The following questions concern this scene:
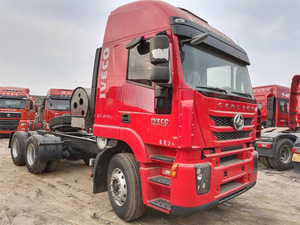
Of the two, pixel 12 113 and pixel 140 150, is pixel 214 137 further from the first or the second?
pixel 12 113

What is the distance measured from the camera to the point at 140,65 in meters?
3.61

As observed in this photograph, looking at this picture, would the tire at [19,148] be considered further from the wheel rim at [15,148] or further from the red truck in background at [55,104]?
the red truck in background at [55,104]

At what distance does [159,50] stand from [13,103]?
1468cm

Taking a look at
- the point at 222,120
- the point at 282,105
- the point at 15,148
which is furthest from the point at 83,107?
the point at 282,105

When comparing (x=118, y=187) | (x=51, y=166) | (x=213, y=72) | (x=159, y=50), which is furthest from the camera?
(x=51, y=166)

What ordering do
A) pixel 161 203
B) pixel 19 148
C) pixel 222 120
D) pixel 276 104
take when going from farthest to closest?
pixel 276 104
pixel 19 148
pixel 222 120
pixel 161 203

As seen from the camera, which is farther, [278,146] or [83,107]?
[278,146]

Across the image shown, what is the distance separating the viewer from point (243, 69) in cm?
427

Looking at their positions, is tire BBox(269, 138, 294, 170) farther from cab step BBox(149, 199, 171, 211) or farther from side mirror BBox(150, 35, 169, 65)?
side mirror BBox(150, 35, 169, 65)

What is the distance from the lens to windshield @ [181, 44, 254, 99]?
320cm

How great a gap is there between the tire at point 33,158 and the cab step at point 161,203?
378 cm

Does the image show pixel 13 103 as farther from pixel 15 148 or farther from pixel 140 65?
pixel 140 65

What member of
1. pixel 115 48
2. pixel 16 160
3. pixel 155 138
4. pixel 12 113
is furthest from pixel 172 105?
pixel 12 113

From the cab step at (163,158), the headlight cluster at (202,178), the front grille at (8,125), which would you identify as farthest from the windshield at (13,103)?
the headlight cluster at (202,178)
